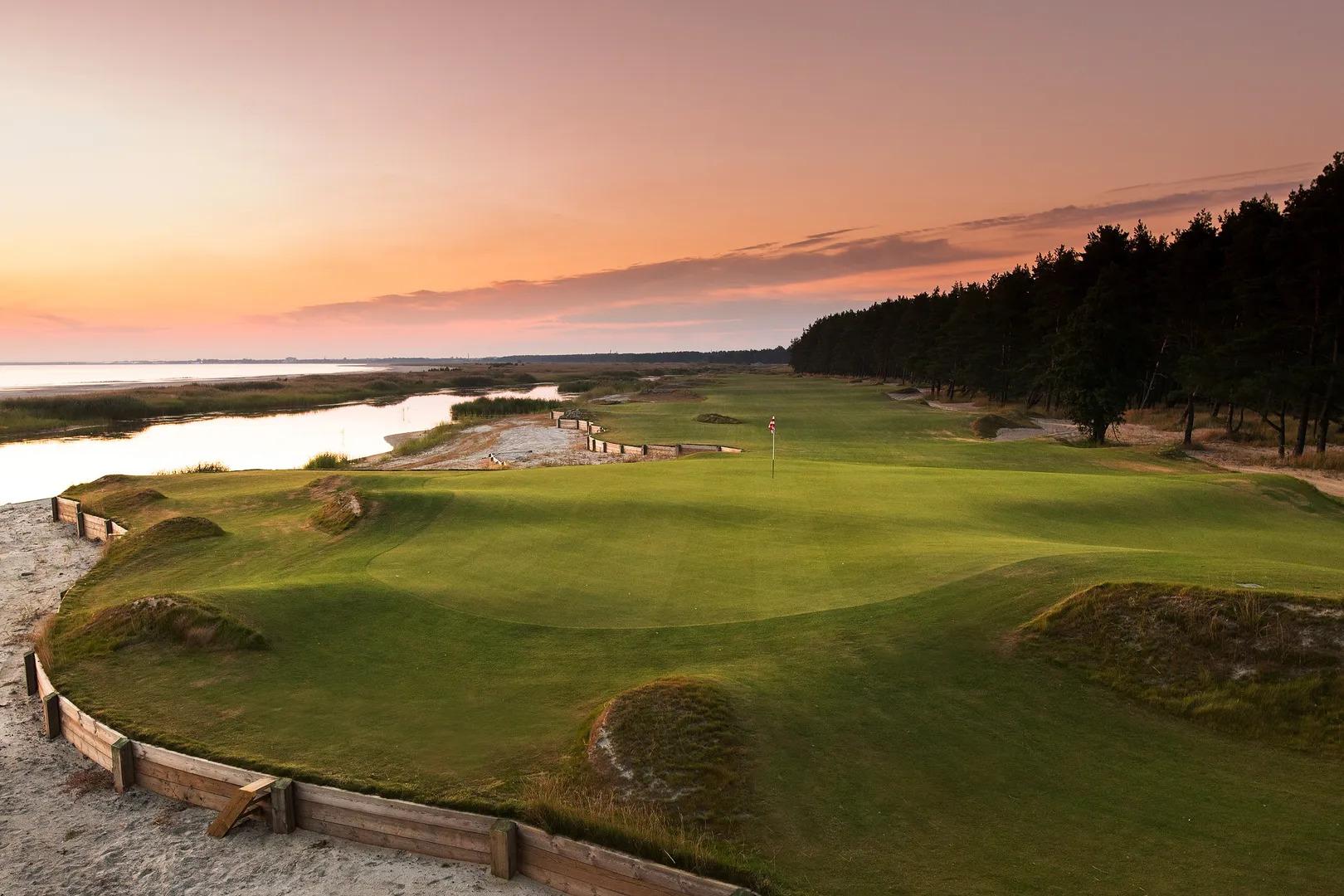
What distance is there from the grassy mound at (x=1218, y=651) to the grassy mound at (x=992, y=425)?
48418 mm

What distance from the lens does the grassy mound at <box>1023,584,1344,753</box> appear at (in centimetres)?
876

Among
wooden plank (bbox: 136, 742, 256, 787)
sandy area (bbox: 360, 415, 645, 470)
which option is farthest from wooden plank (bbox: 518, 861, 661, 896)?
sandy area (bbox: 360, 415, 645, 470)

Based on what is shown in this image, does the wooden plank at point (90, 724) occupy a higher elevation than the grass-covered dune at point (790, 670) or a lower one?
lower

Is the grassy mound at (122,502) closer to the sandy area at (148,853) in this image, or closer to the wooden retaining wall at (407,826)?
the sandy area at (148,853)

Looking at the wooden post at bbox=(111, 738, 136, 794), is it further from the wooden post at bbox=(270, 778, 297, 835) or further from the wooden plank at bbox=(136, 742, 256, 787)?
the wooden post at bbox=(270, 778, 297, 835)

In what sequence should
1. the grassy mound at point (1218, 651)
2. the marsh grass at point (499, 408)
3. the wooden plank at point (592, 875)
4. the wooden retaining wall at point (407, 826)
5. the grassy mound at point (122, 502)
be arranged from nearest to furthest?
the wooden plank at point (592, 875)
the wooden retaining wall at point (407, 826)
the grassy mound at point (1218, 651)
the grassy mound at point (122, 502)
the marsh grass at point (499, 408)

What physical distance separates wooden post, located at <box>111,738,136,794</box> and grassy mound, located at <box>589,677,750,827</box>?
Answer: 659 centimetres

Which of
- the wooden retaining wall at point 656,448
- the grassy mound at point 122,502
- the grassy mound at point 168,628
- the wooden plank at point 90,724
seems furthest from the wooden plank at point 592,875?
the wooden retaining wall at point 656,448

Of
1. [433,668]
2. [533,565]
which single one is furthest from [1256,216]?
[433,668]

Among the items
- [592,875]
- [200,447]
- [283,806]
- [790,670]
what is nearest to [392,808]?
[283,806]

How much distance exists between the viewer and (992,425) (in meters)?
58.4

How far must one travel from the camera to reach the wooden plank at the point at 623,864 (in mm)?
6652

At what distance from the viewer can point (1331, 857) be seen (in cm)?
654

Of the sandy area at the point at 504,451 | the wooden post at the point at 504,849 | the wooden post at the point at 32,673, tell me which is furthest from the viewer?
the sandy area at the point at 504,451
